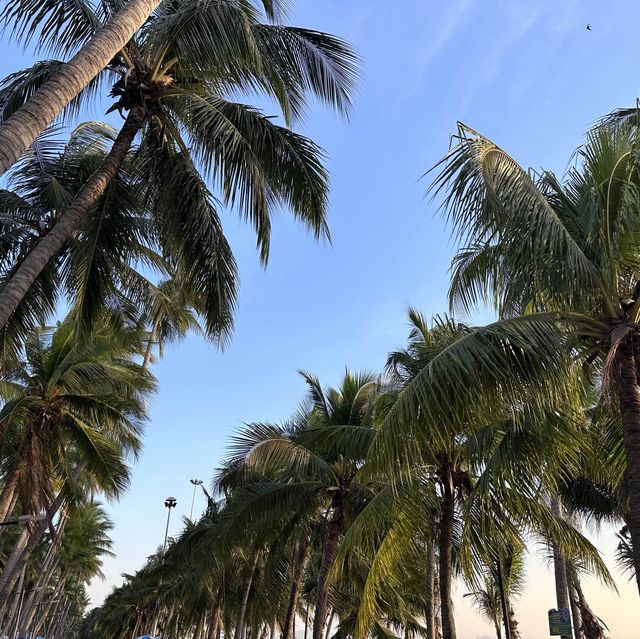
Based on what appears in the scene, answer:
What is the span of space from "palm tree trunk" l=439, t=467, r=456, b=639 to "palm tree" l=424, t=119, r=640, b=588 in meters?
4.51

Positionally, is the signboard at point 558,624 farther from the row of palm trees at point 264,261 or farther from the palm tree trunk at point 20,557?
the palm tree trunk at point 20,557

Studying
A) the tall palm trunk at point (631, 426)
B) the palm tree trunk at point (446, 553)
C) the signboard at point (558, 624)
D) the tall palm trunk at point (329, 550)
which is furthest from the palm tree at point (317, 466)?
the tall palm trunk at point (631, 426)

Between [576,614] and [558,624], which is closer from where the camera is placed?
[558,624]

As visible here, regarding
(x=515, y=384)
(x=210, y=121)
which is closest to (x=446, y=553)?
(x=515, y=384)

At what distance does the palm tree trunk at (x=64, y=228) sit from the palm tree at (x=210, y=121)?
0.08ft

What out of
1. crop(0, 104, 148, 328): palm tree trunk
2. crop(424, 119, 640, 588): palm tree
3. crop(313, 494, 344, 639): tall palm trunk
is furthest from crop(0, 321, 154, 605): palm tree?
crop(424, 119, 640, 588): palm tree

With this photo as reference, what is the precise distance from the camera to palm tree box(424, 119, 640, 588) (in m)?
6.83

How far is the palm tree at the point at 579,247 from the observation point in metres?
6.83

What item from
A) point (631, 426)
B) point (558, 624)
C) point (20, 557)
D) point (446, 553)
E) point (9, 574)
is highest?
point (20, 557)

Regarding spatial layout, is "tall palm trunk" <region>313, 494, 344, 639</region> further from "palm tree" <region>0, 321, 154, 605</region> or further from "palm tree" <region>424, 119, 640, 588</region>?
"palm tree" <region>424, 119, 640, 588</region>

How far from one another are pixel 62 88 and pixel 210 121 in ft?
10.2

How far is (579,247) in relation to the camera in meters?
7.60

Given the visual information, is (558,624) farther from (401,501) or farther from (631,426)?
(631,426)

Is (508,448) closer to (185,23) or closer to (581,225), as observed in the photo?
(581,225)
